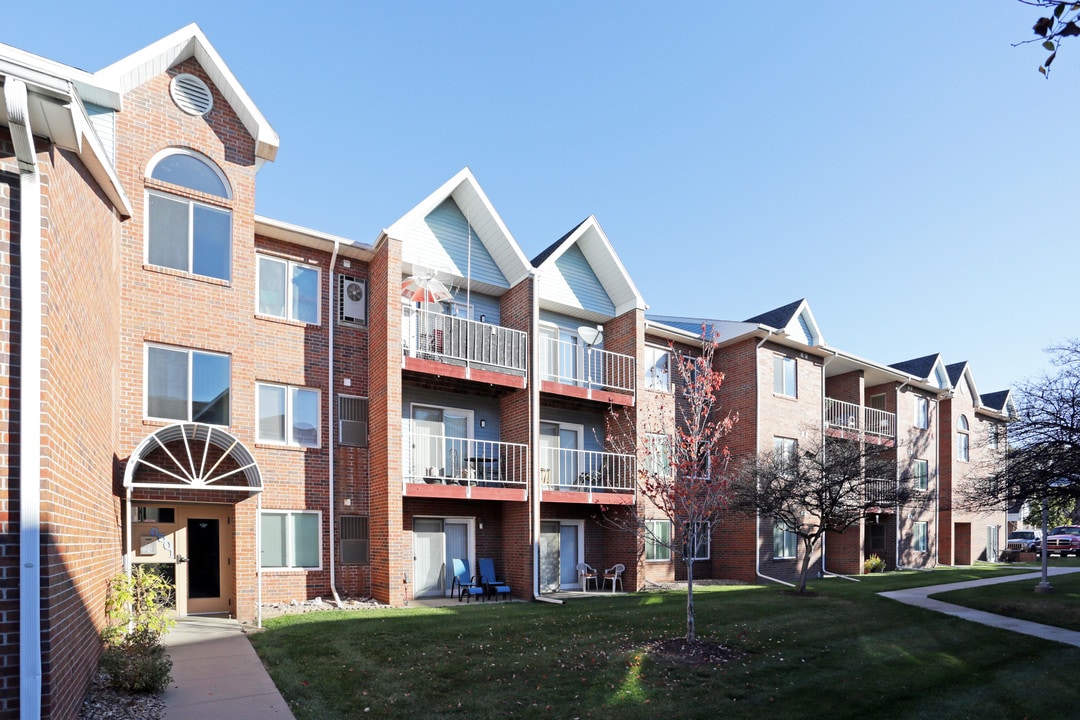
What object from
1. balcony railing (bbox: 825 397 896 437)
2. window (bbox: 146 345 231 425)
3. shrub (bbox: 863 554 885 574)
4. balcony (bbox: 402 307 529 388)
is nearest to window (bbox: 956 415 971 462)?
balcony railing (bbox: 825 397 896 437)

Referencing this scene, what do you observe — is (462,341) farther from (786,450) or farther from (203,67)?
(786,450)

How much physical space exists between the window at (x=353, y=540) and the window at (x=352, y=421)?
173 cm

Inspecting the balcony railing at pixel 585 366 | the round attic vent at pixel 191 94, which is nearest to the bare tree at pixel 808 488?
the balcony railing at pixel 585 366

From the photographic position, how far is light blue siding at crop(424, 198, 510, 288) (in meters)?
18.2

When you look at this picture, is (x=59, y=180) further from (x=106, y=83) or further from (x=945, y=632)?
(x=945, y=632)

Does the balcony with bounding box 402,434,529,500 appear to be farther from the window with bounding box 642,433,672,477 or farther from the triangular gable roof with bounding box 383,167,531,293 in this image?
the triangular gable roof with bounding box 383,167,531,293

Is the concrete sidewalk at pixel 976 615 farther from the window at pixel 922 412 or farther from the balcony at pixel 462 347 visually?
the window at pixel 922 412

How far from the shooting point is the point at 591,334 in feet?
69.4

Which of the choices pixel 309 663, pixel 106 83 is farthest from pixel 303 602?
pixel 106 83

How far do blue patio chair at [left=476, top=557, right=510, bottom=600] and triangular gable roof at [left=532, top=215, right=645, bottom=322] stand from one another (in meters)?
7.23

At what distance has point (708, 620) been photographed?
42.9 feet

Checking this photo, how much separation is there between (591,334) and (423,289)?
20.6 feet

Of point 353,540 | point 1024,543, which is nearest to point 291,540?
point 353,540

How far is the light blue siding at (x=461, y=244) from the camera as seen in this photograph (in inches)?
716
